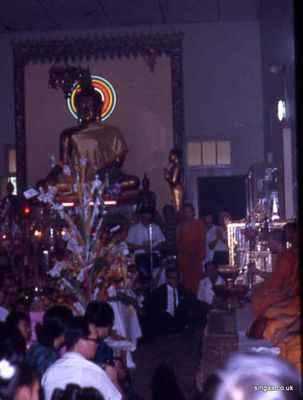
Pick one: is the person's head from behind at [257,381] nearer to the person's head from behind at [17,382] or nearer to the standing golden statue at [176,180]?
the person's head from behind at [17,382]

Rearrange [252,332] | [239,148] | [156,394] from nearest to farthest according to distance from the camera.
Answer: [156,394] < [252,332] < [239,148]

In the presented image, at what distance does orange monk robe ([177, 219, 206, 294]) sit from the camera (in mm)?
10742

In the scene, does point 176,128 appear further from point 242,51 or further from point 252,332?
point 252,332

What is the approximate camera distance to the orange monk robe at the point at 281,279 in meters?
6.54

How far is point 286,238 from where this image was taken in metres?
7.05

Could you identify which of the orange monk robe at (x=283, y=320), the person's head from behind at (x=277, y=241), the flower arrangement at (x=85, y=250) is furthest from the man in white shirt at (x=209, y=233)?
the flower arrangement at (x=85, y=250)

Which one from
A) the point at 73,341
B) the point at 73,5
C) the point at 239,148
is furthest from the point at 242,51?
the point at 73,341

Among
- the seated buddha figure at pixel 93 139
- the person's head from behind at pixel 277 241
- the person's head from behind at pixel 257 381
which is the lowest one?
the person's head from behind at pixel 257 381

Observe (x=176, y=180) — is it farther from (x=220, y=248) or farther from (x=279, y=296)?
(x=279, y=296)

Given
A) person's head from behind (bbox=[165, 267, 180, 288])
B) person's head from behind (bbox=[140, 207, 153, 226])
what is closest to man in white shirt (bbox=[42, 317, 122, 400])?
person's head from behind (bbox=[165, 267, 180, 288])

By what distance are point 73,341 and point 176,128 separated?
960cm

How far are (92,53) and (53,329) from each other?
31.3ft

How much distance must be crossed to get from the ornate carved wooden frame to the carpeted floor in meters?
5.02

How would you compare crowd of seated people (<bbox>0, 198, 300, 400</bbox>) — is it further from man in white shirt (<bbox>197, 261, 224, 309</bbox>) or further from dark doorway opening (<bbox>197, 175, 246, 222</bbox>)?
dark doorway opening (<bbox>197, 175, 246, 222</bbox>)
